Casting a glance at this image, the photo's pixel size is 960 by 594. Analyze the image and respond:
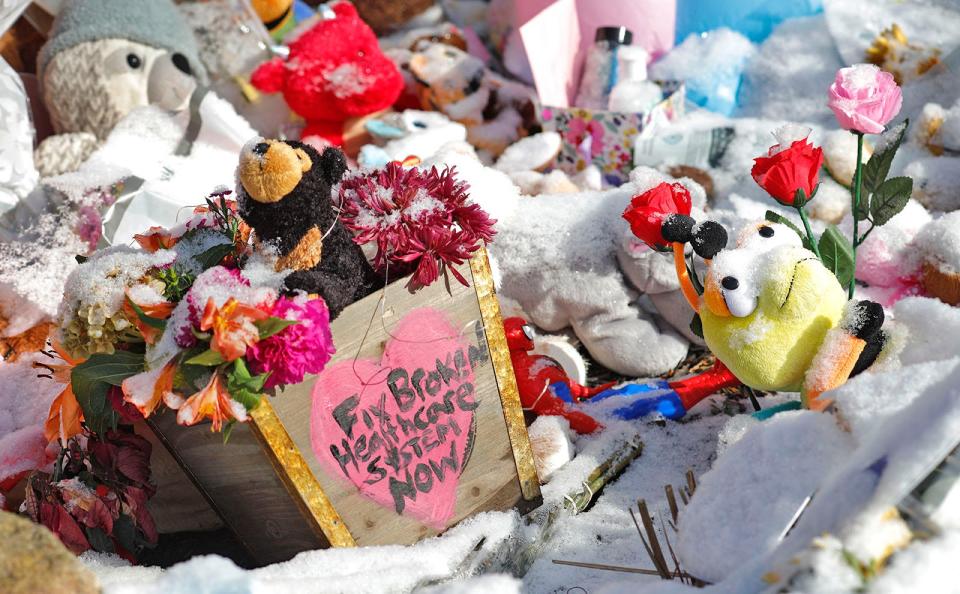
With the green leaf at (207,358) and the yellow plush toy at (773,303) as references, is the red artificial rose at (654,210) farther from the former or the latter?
the green leaf at (207,358)

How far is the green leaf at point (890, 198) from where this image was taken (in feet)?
4.23

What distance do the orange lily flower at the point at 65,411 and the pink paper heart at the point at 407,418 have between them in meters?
0.36

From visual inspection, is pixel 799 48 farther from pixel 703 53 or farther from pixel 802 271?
pixel 802 271

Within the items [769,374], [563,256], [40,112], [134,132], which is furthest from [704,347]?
[40,112]

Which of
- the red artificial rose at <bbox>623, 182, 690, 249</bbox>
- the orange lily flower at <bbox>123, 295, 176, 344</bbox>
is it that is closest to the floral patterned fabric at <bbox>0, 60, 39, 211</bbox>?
the orange lily flower at <bbox>123, 295, 176, 344</bbox>

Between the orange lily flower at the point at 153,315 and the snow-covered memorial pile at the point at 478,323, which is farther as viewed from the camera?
the orange lily flower at the point at 153,315

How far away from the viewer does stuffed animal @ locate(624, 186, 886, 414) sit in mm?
1195

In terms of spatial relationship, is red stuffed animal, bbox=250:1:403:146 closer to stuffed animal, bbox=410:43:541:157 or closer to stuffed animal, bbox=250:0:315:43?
stuffed animal, bbox=410:43:541:157

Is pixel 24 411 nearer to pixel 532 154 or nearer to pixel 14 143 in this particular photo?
pixel 14 143

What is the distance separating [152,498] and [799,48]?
6.62 feet

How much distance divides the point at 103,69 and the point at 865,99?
1806mm

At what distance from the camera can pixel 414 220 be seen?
1161mm

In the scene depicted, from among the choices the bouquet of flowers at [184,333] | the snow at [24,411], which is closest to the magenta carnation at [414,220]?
the bouquet of flowers at [184,333]

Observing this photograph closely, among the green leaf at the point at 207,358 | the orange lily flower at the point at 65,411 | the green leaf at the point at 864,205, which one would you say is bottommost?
→ the green leaf at the point at 864,205
